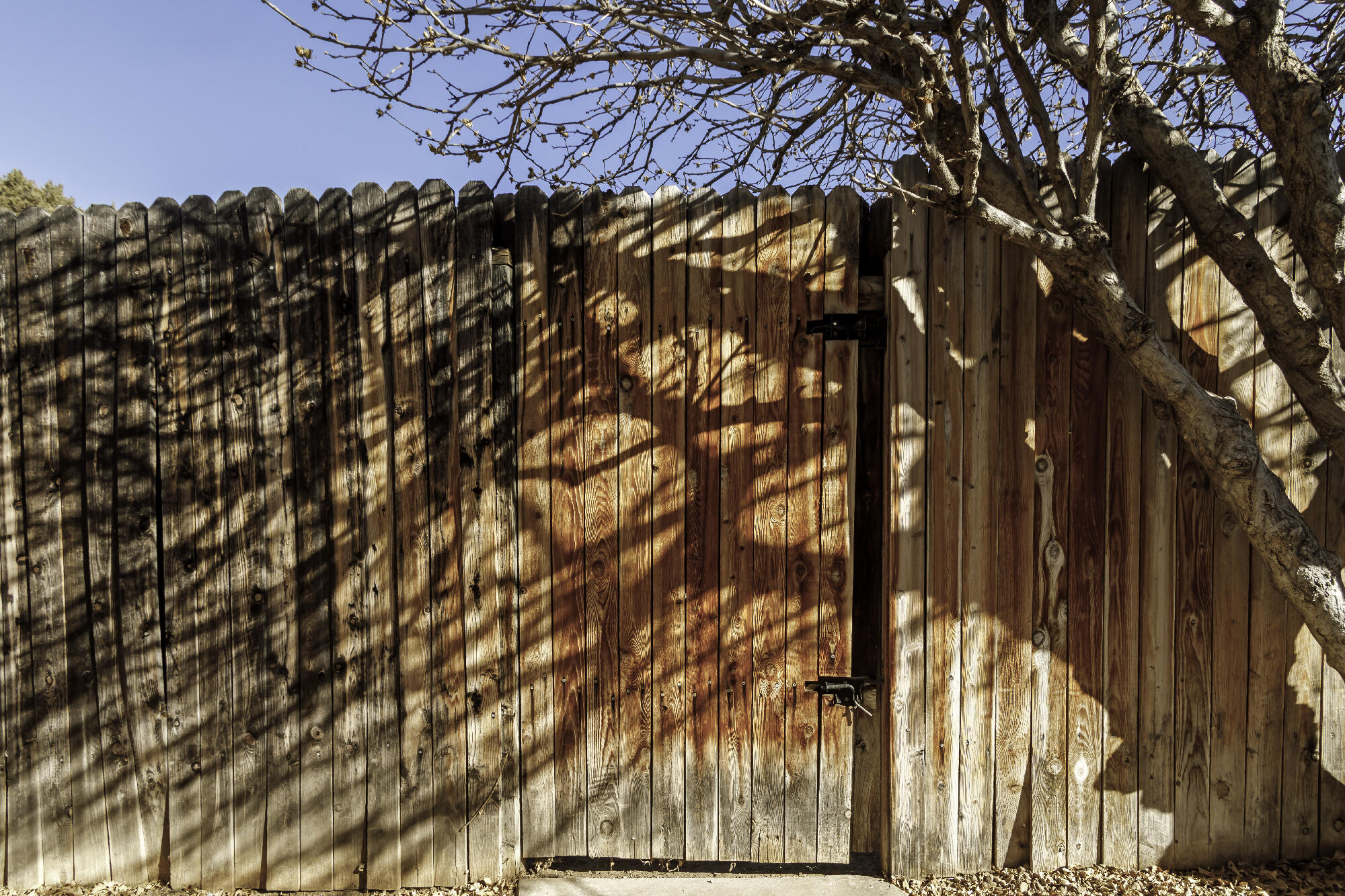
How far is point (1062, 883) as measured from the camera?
2.41 metres

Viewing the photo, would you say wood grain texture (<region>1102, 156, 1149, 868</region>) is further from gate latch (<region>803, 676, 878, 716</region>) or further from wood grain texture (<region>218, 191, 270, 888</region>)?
wood grain texture (<region>218, 191, 270, 888</region>)

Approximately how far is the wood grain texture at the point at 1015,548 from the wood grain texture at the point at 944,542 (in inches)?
6.3

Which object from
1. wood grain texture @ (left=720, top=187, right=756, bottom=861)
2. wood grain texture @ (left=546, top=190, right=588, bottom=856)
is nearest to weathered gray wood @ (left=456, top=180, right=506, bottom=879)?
wood grain texture @ (left=546, top=190, right=588, bottom=856)

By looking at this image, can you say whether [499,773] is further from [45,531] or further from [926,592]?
[45,531]

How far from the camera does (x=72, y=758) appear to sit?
2479 mm

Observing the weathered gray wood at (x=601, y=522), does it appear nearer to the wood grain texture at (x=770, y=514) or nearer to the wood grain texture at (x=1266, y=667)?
A: the wood grain texture at (x=770, y=514)

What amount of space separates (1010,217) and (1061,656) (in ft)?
5.40

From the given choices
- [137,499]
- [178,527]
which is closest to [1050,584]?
[178,527]

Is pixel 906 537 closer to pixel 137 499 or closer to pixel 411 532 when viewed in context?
pixel 411 532

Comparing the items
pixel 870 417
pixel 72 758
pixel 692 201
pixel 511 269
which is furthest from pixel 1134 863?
pixel 72 758

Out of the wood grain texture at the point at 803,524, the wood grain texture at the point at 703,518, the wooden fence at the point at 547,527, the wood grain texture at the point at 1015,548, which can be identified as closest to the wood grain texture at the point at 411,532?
the wooden fence at the point at 547,527

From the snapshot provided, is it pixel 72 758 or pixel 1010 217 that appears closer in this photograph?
pixel 1010 217

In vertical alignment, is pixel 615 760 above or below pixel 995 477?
below

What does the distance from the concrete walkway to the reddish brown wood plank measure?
0.10 meters
